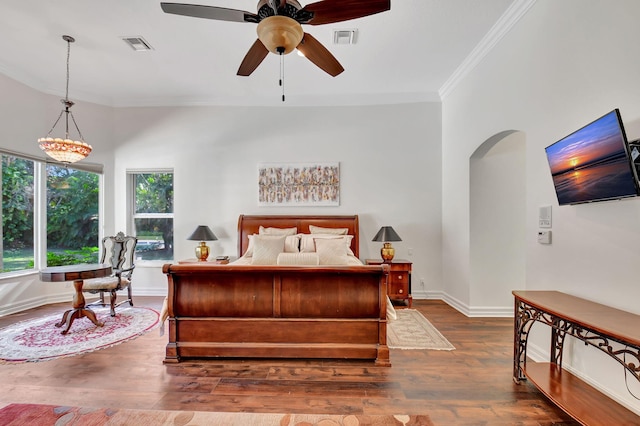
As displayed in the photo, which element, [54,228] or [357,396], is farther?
[54,228]

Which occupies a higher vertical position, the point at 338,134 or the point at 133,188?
the point at 338,134

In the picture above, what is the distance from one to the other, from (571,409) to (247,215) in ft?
14.6

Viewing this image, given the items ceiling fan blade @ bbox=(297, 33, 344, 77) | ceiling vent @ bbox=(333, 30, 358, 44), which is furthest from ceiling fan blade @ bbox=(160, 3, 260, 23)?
ceiling vent @ bbox=(333, 30, 358, 44)

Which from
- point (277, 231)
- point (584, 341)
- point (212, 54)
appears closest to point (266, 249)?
point (277, 231)

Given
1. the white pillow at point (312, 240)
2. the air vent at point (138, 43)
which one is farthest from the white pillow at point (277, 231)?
the air vent at point (138, 43)

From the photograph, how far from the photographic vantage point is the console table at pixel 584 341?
5.02 ft

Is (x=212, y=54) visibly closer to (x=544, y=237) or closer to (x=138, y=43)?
(x=138, y=43)

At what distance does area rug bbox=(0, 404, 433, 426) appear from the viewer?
183cm

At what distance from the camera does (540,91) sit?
8.70ft

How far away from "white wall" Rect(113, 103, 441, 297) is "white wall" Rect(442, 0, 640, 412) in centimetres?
153

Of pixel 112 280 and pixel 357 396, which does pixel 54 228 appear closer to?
pixel 112 280

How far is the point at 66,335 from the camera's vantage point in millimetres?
3234

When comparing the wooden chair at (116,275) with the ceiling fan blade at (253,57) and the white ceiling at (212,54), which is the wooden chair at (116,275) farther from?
the ceiling fan blade at (253,57)

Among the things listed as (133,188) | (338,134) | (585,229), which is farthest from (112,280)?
(585,229)
